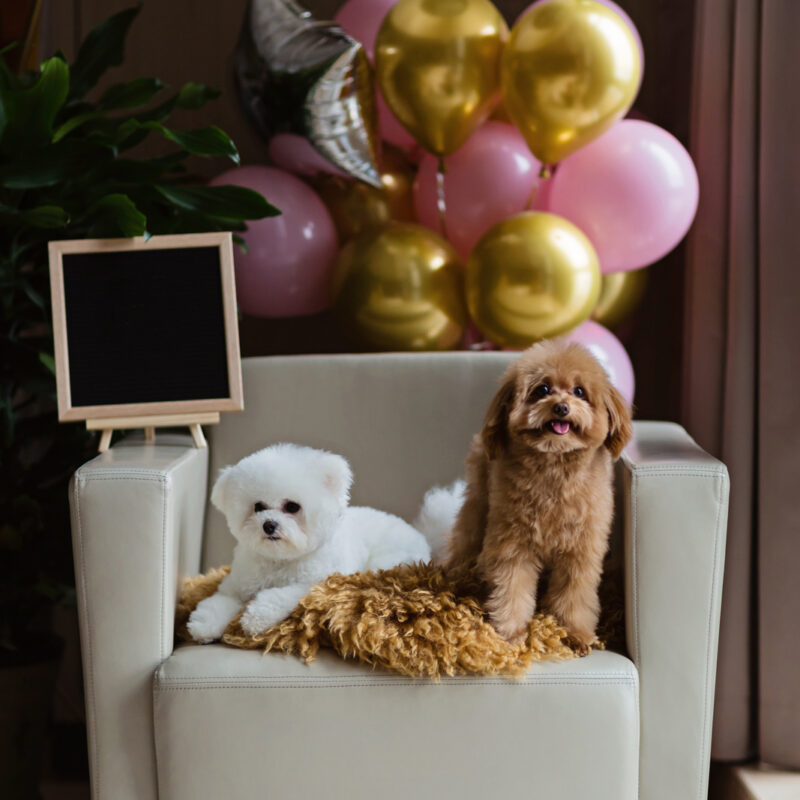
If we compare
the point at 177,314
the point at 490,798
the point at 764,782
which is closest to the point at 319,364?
the point at 177,314

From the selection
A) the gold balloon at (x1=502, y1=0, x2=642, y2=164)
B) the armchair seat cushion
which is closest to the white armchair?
the armchair seat cushion

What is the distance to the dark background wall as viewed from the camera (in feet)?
7.90

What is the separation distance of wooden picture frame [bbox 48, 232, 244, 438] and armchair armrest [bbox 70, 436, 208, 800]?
27cm

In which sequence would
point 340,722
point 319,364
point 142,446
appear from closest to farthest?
point 340,722, point 142,446, point 319,364

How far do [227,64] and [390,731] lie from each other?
181 cm

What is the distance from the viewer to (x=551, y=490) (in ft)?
4.64

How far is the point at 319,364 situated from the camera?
1.95m

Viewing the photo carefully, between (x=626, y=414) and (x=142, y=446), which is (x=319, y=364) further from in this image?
(x=626, y=414)

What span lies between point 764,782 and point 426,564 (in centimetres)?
87

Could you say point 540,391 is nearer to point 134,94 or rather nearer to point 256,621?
point 256,621

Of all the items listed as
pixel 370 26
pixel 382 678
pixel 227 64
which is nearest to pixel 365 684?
pixel 382 678

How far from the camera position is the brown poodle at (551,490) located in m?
1.39

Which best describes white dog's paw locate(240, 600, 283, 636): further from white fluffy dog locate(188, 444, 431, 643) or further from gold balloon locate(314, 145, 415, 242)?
gold balloon locate(314, 145, 415, 242)

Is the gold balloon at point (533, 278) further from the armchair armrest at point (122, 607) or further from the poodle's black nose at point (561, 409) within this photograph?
the armchair armrest at point (122, 607)
